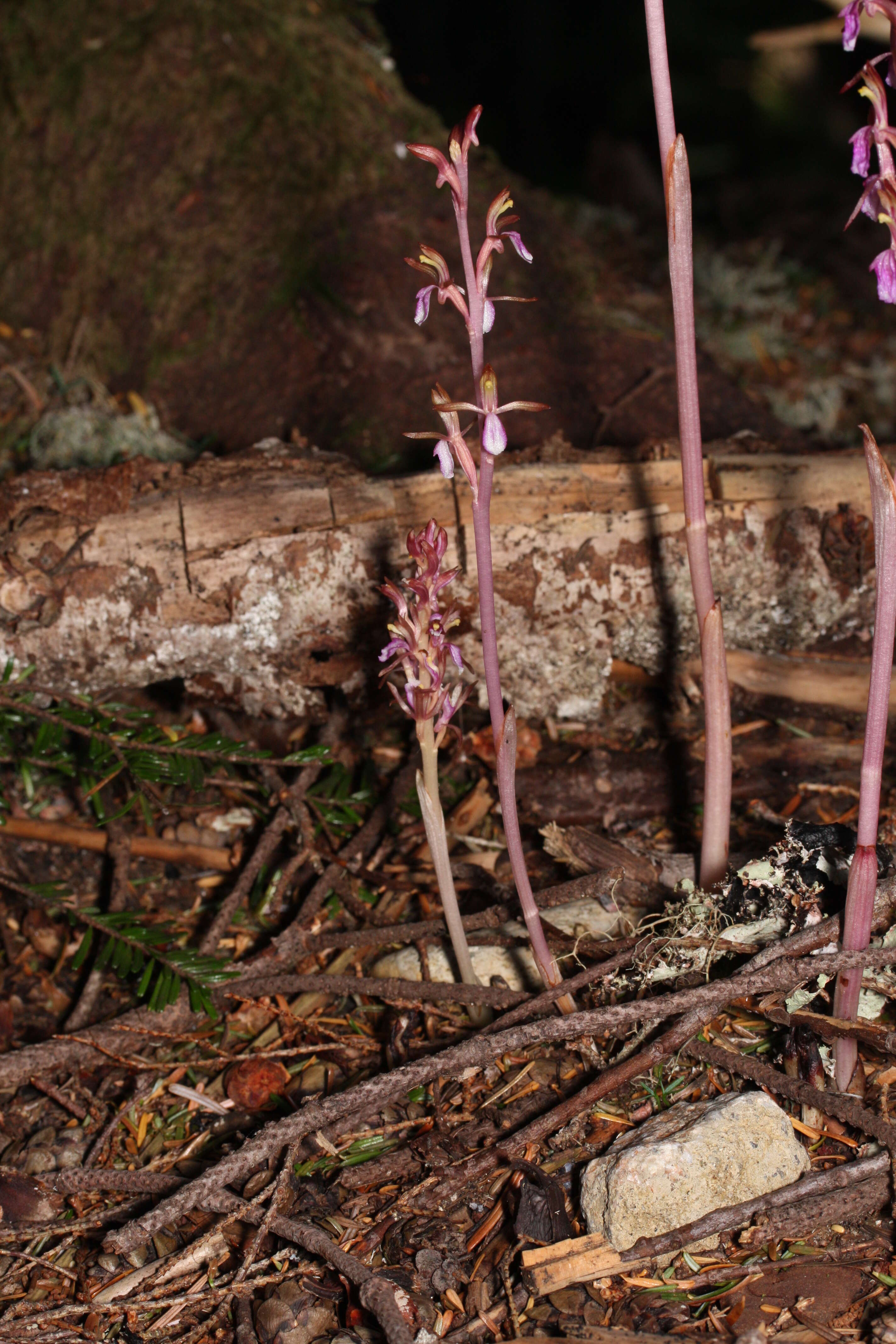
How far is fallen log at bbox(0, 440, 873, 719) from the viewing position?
2.99 meters

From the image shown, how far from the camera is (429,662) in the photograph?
6.53 ft

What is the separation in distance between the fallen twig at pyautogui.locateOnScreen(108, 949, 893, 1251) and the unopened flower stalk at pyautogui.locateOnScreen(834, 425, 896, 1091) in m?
0.08

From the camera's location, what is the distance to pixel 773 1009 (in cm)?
215

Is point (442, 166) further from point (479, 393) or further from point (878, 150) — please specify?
point (878, 150)

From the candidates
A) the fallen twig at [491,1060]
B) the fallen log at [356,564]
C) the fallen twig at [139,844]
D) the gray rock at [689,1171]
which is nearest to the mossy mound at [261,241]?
the fallen log at [356,564]

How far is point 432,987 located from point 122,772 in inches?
53.0

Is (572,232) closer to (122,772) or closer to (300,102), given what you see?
(300,102)

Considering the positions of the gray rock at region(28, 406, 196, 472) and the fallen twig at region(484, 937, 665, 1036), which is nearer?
the fallen twig at region(484, 937, 665, 1036)

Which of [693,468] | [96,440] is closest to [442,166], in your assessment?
[693,468]

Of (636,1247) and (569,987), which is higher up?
(569,987)

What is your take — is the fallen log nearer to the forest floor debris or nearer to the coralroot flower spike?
the forest floor debris

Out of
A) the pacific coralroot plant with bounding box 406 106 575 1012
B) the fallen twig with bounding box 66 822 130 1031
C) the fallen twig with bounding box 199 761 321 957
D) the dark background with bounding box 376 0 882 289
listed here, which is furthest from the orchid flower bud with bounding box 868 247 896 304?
the dark background with bounding box 376 0 882 289

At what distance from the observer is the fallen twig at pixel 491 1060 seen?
2.00m

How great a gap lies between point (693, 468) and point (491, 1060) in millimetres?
1361
